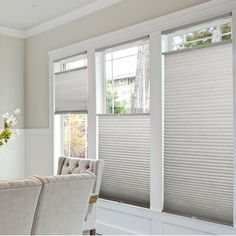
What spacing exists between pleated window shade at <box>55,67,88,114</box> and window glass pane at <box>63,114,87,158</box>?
17 centimetres

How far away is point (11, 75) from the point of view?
556 centimetres

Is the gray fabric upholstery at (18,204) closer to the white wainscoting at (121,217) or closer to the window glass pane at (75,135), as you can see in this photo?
the white wainscoting at (121,217)

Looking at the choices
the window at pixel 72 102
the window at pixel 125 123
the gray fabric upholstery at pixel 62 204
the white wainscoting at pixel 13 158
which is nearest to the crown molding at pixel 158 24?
the window at pixel 125 123

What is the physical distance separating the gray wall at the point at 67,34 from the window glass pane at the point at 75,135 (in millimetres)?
375

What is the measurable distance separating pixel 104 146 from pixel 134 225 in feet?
3.26

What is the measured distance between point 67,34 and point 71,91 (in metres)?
0.80

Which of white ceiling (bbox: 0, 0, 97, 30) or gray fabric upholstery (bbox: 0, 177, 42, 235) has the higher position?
white ceiling (bbox: 0, 0, 97, 30)

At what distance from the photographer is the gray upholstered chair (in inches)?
127

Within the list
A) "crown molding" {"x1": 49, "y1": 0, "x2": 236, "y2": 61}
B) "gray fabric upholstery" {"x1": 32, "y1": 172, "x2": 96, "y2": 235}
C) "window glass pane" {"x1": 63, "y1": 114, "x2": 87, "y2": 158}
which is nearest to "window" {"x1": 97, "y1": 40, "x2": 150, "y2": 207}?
"crown molding" {"x1": 49, "y1": 0, "x2": 236, "y2": 61}

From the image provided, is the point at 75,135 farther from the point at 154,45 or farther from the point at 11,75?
the point at 154,45

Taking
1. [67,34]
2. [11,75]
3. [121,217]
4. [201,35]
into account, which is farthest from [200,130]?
[11,75]

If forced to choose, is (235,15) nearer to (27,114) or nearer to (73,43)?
(73,43)

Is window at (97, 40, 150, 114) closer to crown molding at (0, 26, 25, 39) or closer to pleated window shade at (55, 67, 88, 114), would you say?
pleated window shade at (55, 67, 88, 114)

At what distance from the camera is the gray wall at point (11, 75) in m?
5.47
